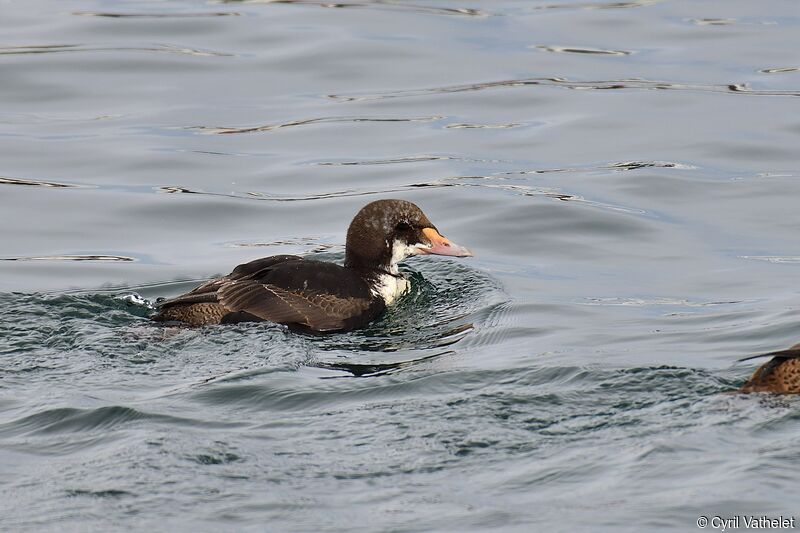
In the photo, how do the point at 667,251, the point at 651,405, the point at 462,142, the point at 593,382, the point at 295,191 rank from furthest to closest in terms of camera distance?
the point at 462,142 < the point at 295,191 < the point at 667,251 < the point at 593,382 < the point at 651,405

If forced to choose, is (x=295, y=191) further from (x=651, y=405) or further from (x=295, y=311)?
(x=651, y=405)

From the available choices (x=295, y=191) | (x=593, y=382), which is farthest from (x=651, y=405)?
(x=295, y=191)

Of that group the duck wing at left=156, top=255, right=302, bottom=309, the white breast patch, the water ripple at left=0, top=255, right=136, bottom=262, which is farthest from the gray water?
the duck wing at left=156, top=255, right=302, bottom=309

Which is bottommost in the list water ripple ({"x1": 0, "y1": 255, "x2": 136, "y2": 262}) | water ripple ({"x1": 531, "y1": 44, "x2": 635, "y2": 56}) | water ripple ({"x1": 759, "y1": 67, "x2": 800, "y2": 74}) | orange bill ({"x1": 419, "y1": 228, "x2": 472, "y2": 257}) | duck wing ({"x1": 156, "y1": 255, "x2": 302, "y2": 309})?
water ripple ({"x1": 0, "y1": 255, "x2": 136, "y2": 262})

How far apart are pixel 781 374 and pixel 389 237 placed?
3.94m

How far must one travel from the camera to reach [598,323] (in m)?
10.2

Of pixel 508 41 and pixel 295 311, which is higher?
pixel 508 41

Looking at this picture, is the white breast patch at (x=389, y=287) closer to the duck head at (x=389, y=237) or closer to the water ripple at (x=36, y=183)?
the duck head at (x=389, y=237)

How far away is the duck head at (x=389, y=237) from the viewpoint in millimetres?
10812

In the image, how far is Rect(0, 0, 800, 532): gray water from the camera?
680 centimetres

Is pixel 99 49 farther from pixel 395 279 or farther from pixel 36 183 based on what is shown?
pixel 395 279

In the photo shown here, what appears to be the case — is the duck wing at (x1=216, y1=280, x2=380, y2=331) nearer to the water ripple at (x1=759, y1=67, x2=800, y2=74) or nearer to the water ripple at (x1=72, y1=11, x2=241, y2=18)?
the water ripple at (x1=759, y1=67, x2=800, y2=74)

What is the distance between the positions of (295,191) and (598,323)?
4.89 meters

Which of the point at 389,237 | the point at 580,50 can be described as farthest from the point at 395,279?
the point at 580,50
